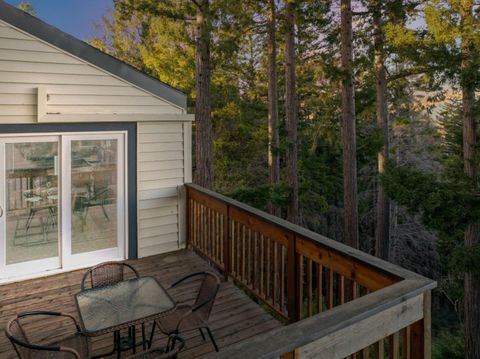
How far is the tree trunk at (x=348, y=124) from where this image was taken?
10422mm

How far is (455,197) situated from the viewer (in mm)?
8219

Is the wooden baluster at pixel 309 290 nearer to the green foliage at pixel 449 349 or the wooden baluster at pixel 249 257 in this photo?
the wooden baluster at pixel 249 257

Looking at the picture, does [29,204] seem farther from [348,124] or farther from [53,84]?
[348,124]

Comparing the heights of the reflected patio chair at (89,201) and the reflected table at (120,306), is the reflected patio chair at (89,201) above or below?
above

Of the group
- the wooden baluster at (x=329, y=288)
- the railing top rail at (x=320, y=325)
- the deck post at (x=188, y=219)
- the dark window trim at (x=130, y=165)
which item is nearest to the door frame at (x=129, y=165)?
the dark window trim at (x=130, y=165)

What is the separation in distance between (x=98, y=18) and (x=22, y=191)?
1740 cm

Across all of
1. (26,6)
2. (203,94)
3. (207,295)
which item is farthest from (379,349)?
(26,6)

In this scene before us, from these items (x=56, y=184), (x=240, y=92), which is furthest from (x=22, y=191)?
(x=240, y=92)

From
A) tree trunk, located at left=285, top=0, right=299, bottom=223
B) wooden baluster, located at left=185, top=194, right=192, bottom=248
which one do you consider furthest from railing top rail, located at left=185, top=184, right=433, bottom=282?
tree trunk, located at left=285, top=0, right=299, bottom=223

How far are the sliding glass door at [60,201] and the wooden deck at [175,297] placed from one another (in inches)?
11.3

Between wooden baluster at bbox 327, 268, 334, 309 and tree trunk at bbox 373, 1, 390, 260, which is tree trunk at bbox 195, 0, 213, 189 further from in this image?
wooden baluster at bbox 327, 268, 334, 309

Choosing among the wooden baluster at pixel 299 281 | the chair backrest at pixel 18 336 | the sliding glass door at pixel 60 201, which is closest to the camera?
the chair backrest at pixel 18 336

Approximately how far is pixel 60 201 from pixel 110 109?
1367 millimetres

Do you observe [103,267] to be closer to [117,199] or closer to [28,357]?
[28,357]
